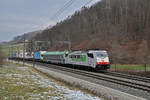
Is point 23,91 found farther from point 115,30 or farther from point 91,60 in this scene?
point 115,30

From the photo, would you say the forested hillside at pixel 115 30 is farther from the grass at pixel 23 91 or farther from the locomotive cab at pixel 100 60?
the grass at pixel 23 91

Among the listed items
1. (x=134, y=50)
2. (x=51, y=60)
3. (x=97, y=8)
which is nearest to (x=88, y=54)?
(x=51, y=60)

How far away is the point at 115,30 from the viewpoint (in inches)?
2680

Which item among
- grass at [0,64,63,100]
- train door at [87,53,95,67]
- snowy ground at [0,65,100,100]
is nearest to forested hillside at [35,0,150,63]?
train door at [87,53,95,67]

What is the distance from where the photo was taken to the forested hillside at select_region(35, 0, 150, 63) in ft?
152

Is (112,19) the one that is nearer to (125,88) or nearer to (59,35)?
(59,35)

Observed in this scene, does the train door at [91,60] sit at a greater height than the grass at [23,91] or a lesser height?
greater

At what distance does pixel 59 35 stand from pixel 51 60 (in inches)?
2070

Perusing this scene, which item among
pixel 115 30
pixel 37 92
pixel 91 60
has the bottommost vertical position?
pixel 37 92

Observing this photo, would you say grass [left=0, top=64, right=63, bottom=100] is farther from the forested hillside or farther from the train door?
the forested hillside

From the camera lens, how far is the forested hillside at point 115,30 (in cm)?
4636

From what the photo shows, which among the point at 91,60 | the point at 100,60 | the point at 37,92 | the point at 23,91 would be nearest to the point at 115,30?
the point at 91,60

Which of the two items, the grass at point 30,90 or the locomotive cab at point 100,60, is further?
the locomotive cab at point 100,60

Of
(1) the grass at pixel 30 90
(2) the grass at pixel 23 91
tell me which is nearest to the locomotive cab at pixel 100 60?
(1) the grass at pixel 30 90
